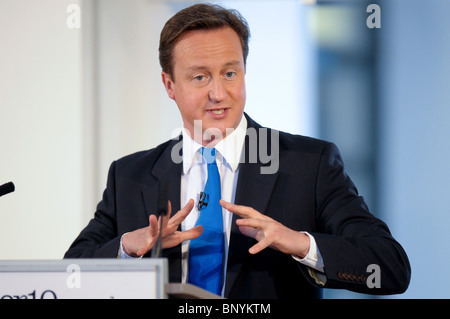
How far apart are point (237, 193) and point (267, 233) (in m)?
0.40

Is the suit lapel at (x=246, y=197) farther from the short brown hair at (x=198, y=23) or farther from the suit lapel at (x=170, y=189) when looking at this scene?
the short brown hair at (x=198, y=23)

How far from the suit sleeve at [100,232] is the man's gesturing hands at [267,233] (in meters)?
0.49

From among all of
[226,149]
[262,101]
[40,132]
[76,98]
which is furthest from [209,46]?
[40,132]

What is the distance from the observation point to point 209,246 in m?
1.96

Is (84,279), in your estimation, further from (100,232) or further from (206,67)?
(206,67)

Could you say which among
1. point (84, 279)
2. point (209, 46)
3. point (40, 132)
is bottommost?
point (84, 279)

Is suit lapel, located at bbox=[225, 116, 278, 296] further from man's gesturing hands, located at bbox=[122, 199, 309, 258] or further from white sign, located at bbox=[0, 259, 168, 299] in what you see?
white sign, located at bbox=[0, 259, 168, 299]

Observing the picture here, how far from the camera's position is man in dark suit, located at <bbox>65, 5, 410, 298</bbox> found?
1818 millimetres

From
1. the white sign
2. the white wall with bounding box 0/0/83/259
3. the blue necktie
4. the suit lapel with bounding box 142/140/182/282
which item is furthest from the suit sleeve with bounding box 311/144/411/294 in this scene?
the white wall with bounding box 0/0/83/259

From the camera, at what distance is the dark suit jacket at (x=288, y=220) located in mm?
1820
